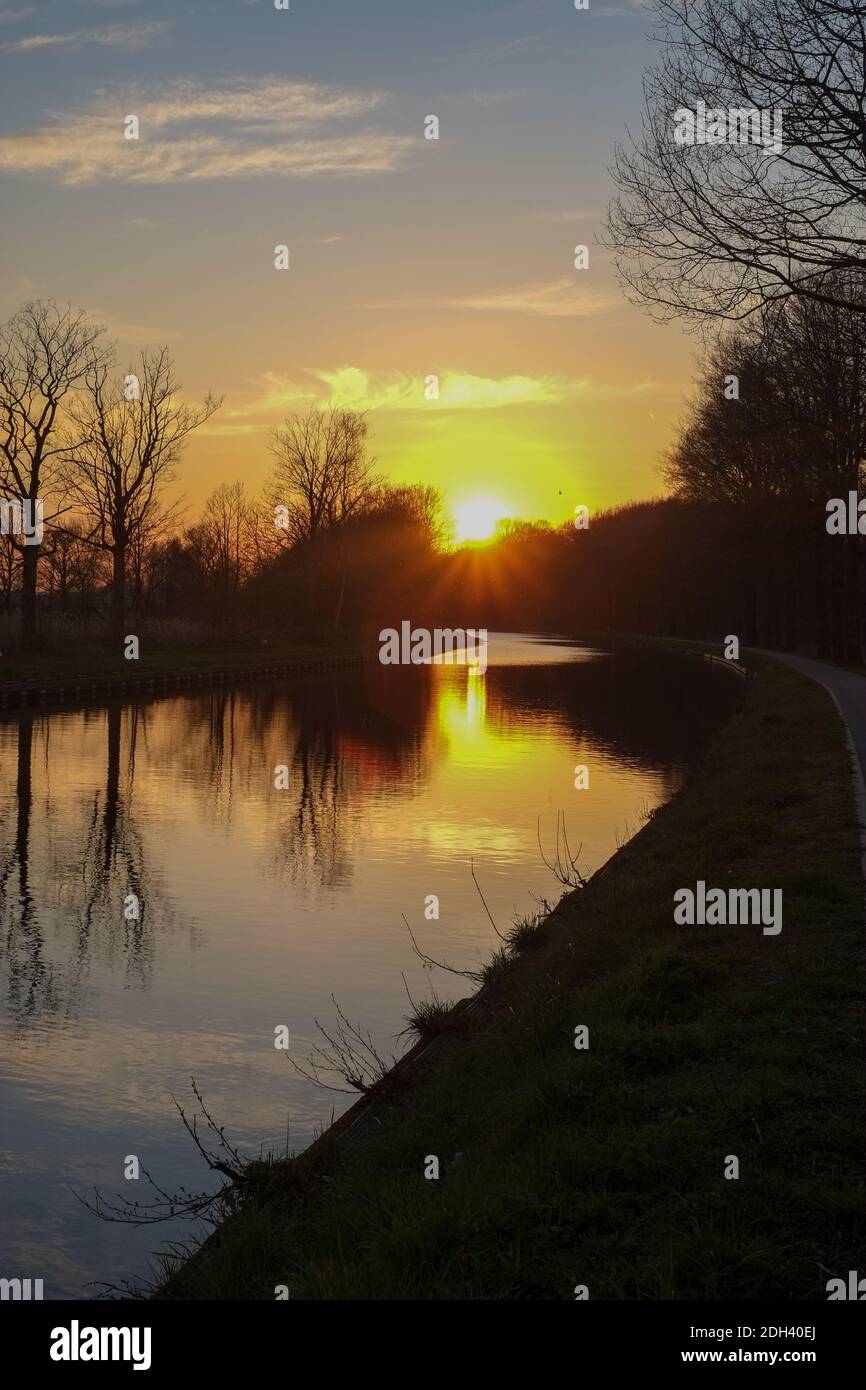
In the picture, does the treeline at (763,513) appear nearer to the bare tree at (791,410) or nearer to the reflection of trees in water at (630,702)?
the bare tree at (791,410)

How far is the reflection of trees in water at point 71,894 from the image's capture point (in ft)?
41.7

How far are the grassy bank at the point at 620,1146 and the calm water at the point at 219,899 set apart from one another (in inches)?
55.3

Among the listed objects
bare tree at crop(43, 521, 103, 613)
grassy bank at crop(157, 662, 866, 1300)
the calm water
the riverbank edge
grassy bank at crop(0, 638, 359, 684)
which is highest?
bare tree at crop(43, 521, 103, 613)

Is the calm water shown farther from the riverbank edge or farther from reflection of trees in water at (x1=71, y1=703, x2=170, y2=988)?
the riverbank edge

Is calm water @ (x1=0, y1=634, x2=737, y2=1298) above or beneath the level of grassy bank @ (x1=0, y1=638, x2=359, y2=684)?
beneath

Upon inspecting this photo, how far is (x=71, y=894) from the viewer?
53.0 feet

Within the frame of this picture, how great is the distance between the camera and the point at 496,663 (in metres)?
Result: 82.6

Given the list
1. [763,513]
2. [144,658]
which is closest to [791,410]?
[763,513]

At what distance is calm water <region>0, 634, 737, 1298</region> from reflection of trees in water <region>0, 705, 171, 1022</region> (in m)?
0.05

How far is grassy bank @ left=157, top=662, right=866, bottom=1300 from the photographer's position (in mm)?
5172

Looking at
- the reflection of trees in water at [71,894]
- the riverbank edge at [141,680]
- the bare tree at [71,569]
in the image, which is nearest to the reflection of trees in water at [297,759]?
the reflection of trees in water at [71,894]

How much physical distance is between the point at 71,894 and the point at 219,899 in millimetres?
1806

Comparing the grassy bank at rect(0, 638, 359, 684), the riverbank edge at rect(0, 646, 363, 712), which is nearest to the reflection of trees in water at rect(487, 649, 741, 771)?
the riverbank edge at rect(0, 646, 363, 712)
